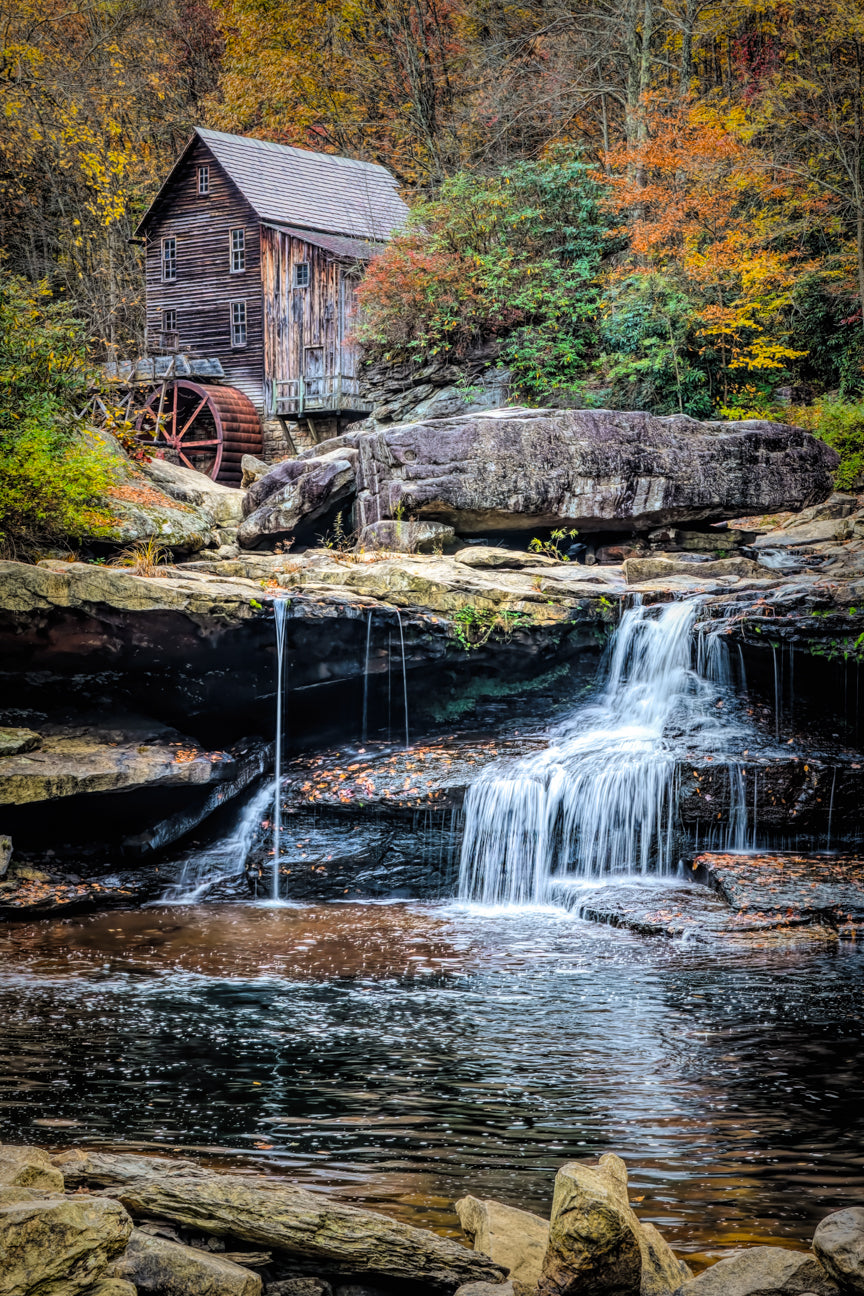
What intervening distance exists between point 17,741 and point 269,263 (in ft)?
66.8

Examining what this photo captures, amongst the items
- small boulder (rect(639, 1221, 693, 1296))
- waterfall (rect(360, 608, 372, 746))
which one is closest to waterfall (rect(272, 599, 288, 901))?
waterfall (rect(360, 608, 372, 746))

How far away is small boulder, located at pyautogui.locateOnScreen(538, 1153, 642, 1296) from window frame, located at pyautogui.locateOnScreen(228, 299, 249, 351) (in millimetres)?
Answer: 27200

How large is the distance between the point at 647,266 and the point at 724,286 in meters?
2.08

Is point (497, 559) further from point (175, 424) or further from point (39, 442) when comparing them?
point (175, 424)

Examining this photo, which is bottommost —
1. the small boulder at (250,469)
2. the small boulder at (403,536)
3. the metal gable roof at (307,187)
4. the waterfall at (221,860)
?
the waterfall at (221,860)

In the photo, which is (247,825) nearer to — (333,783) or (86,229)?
(333,783)

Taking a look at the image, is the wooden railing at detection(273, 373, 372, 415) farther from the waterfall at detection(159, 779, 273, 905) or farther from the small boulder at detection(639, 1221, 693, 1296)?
the small boulder at detection(639, 1221, 693, 1296)

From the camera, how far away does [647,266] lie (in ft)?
67.8

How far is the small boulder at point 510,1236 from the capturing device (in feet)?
11.0

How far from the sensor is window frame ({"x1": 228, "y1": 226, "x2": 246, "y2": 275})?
2786 cm

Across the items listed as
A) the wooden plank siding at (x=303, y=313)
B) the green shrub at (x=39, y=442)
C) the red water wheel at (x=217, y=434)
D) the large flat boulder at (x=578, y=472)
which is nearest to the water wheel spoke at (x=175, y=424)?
the red water wheel at (x=217, y=434)

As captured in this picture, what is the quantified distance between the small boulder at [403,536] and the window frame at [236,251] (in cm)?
1634

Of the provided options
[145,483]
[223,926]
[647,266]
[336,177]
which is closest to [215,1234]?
[223,926]

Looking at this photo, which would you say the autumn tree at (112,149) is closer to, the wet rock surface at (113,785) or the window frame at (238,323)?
the window frame at (238,323)
